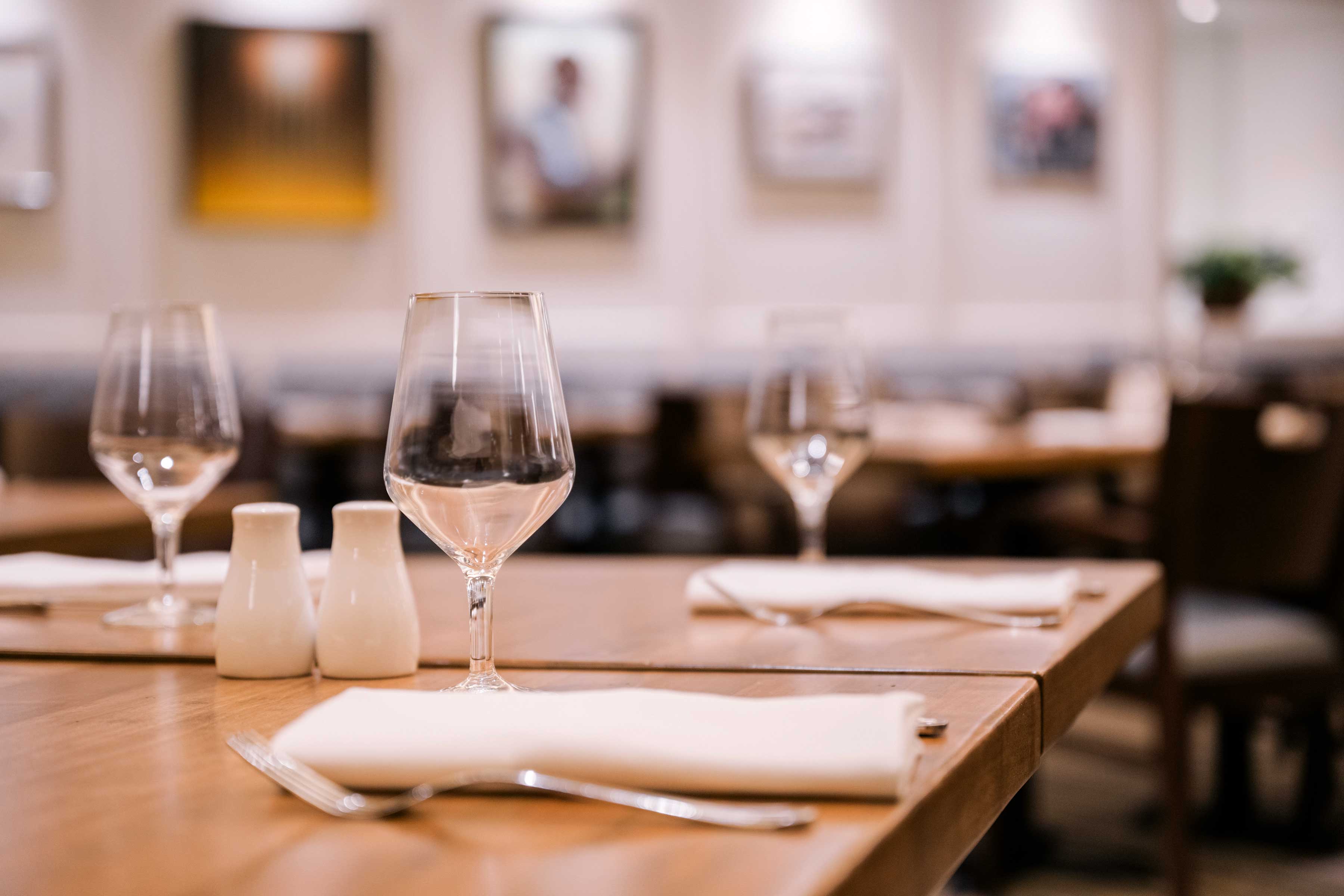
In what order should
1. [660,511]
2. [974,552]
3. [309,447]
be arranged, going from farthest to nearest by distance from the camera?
[660,511] < [309,447] < [974,552]

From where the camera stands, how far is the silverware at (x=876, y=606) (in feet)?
3.06

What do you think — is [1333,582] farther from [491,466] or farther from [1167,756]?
[491,466]

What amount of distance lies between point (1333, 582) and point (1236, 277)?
4.64m

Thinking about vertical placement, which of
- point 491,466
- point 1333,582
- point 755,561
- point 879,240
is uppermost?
point 879,240

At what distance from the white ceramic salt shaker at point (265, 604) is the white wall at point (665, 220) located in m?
5.84

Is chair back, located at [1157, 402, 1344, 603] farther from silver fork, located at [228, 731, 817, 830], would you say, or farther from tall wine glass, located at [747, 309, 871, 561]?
silver fork, located at [228, 731, 817, 830]

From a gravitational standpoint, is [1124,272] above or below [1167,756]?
above

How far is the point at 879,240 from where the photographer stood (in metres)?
7.07

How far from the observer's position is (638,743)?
52cm

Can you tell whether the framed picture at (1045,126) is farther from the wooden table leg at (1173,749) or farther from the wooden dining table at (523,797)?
the wooden dining table at (523,797)

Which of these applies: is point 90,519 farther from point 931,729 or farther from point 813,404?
point 931,729

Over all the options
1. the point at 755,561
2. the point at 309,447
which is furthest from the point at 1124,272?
the point at 755,561

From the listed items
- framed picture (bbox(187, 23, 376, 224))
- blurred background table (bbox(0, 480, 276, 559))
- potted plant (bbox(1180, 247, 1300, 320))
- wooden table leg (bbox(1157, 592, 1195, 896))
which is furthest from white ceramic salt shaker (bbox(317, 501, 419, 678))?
potted plant (bbox(1180, 247, 1300, 320))

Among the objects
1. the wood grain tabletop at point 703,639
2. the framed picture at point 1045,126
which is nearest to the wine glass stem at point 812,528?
the wood grain tabletop at point 703,639
